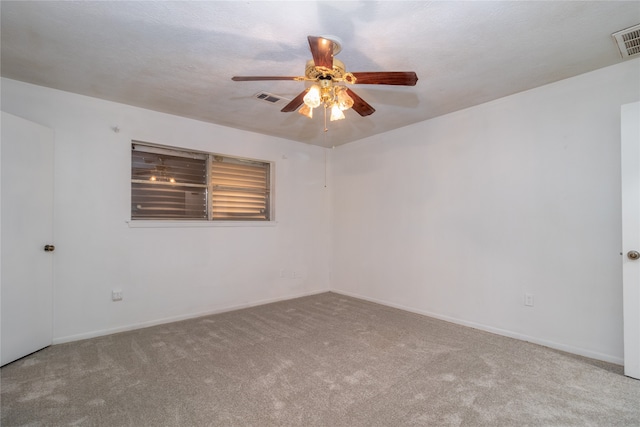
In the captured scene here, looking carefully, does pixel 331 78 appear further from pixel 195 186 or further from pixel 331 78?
pixel 195 186

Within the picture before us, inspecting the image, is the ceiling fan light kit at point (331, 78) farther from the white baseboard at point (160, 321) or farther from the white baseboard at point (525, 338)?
the white baseboard at point (160, 321)

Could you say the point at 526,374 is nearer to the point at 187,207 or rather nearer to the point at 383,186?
the point at 383,186

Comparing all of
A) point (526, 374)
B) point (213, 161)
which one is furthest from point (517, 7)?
point (213, 161)

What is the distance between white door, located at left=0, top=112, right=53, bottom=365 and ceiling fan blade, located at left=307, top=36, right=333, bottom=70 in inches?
105

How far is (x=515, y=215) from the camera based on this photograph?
3100mm

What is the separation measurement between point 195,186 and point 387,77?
116 inches

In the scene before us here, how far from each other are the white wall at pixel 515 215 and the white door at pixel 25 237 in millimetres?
3825

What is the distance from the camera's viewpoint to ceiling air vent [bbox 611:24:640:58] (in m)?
2.07

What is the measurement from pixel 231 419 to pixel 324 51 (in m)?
2.26

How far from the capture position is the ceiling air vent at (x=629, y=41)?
2.07 m

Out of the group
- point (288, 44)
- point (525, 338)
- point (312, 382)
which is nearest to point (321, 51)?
point (288, 44)

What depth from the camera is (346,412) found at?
6.15ft

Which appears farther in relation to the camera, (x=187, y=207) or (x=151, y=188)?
(x=187, y=207)

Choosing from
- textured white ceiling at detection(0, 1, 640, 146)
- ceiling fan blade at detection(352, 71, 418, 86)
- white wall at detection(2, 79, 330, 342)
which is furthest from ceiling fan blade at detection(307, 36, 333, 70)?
white wall at detection(2, 79, 330, 342)
